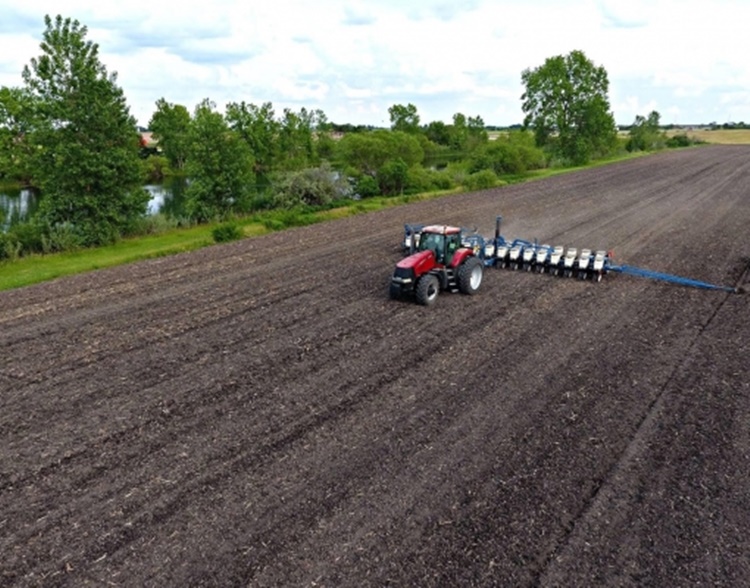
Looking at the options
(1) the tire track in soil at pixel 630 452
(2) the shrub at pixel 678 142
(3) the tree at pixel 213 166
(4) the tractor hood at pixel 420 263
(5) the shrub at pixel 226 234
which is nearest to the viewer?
(1) the tire track in soil at pixel 630 452

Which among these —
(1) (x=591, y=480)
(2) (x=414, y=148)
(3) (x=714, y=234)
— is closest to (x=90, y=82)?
(1) (x=591, y=480)

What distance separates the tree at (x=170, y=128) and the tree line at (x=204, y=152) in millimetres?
274

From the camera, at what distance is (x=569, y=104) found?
62125 millimetres

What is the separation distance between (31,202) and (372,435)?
42.5 meters

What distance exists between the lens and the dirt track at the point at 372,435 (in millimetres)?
6086

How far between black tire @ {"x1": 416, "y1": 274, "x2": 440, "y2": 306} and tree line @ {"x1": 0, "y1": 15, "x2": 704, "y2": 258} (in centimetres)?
1545

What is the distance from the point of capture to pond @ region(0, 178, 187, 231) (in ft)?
113

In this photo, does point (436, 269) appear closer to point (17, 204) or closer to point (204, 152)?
point (204, 152)

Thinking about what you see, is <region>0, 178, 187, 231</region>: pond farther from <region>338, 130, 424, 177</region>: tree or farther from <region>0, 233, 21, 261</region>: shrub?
<region>338, 130, 424, 177</region>: tree

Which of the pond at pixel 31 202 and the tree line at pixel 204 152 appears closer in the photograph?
the tree line at pixel 204 152

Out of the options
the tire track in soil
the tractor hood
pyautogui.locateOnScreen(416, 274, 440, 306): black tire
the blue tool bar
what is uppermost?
the tractor hood

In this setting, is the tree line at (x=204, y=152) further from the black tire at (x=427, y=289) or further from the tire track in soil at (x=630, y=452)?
the tire track in soil at (x=630, y=452)

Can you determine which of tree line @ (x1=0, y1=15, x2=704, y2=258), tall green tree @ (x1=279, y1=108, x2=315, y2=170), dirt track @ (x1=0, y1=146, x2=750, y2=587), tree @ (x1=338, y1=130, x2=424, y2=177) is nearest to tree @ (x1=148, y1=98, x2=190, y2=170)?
tree line @ (x1=0, y1=15, x2=704, y2=258)

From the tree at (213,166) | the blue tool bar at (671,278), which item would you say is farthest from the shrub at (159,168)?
the blue tool bar at (671,278)
